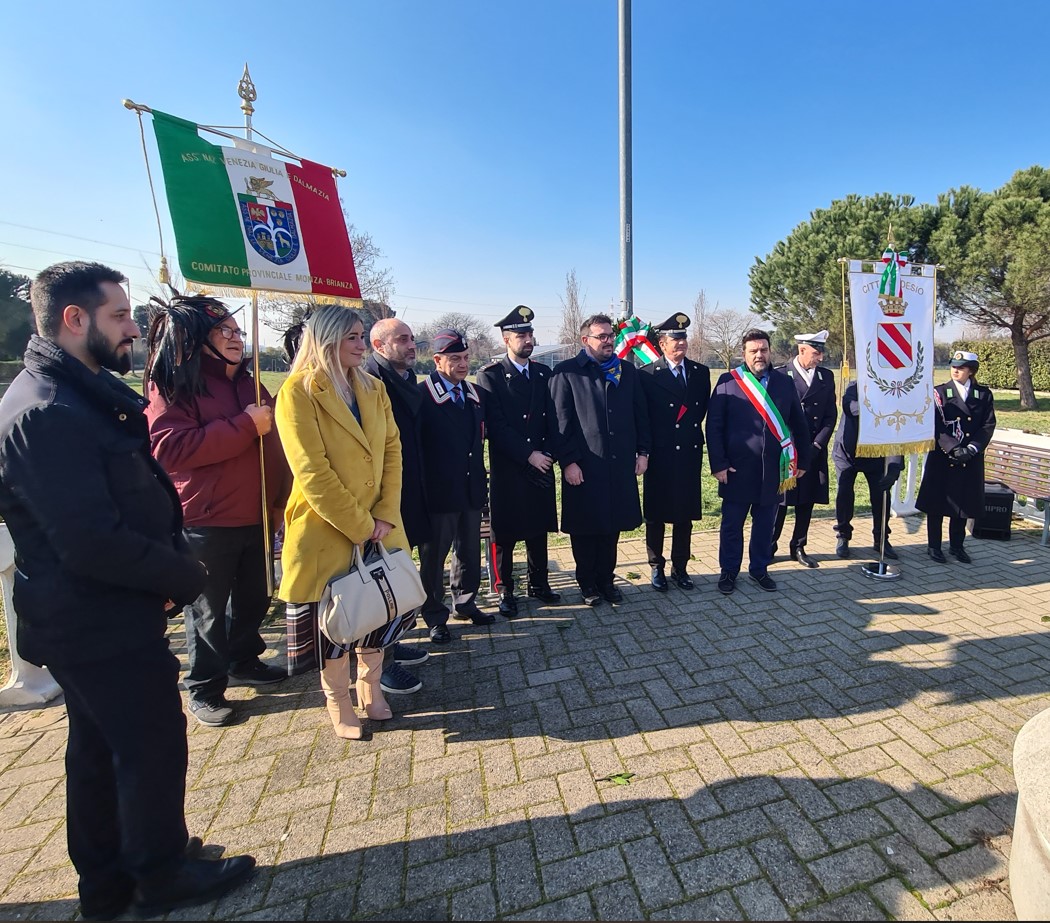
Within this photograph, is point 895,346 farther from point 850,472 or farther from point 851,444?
point 850,472

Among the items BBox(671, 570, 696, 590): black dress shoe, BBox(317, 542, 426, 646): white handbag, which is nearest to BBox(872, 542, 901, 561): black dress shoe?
BBox(671, 570, 696, 590): black dress shoe

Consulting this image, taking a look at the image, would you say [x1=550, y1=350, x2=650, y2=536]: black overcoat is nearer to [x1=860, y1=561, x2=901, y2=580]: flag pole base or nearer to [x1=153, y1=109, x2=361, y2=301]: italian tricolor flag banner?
[x1=153, y1=109, x2=361, y2=301]: italian tricolor flag banner

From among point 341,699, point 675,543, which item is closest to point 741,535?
point 675,543

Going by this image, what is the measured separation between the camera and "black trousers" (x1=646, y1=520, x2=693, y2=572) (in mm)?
4812

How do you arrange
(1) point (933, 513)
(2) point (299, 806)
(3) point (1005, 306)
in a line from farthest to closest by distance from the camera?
(3) point (1005, 306) < (1) point (933, 513) < (2) point (299, 806)

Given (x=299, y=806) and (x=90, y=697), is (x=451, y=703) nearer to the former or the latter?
(x=299, y=806)

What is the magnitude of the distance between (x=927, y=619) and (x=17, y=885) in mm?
5406

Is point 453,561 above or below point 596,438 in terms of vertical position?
below

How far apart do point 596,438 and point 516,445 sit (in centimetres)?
66

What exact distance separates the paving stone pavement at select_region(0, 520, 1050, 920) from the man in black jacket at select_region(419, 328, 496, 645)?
1.48 ft

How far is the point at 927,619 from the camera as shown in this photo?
411 cm

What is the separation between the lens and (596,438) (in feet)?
14.1

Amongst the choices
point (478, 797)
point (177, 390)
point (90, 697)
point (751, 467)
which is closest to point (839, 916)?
point (478, 797)

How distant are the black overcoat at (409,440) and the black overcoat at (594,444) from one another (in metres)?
1.19
